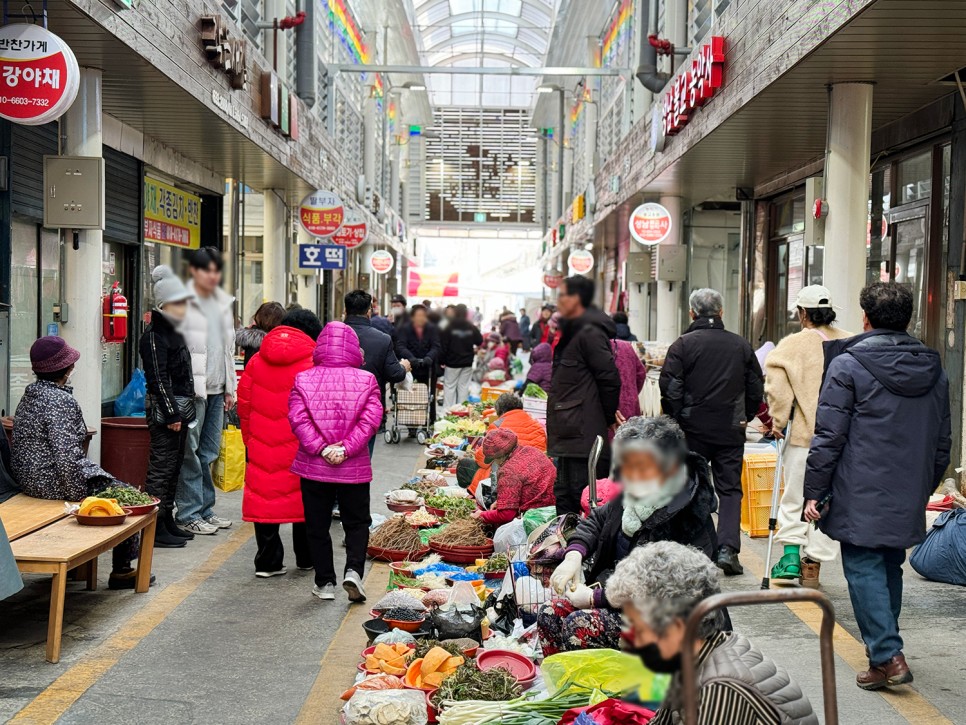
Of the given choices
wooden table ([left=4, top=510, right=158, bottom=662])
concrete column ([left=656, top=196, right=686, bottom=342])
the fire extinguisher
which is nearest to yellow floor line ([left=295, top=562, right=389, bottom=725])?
wooden table ([left=4, top=510, right=158, bottom=662])

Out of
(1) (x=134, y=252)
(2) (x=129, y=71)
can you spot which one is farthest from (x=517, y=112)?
(2) (x=129, y=71)

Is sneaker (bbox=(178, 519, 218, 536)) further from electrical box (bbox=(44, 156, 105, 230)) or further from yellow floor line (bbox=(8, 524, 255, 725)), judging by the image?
electrical box (bbox=(44, 156, 105, 230))

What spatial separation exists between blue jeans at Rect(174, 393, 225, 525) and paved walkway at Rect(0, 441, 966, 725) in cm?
85

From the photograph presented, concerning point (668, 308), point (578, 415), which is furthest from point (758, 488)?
point (668, 308)

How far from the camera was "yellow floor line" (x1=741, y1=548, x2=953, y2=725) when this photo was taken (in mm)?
4500

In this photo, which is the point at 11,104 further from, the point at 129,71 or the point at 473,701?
the point at 473,701

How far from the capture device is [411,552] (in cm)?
732

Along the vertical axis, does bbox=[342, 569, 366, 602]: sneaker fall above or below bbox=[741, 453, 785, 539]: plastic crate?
below

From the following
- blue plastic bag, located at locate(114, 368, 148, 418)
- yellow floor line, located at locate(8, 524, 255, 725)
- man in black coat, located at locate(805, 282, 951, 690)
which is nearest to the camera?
yellow floor line, located at locate(8, 524, 255, 725)

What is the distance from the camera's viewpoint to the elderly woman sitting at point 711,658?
2.66 metres

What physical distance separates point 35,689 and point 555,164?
40825 mm

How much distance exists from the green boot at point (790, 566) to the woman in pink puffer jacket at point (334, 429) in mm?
2607

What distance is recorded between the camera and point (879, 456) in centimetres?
475

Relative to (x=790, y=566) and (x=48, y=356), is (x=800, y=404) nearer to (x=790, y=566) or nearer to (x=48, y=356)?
(x=790, y=566)
